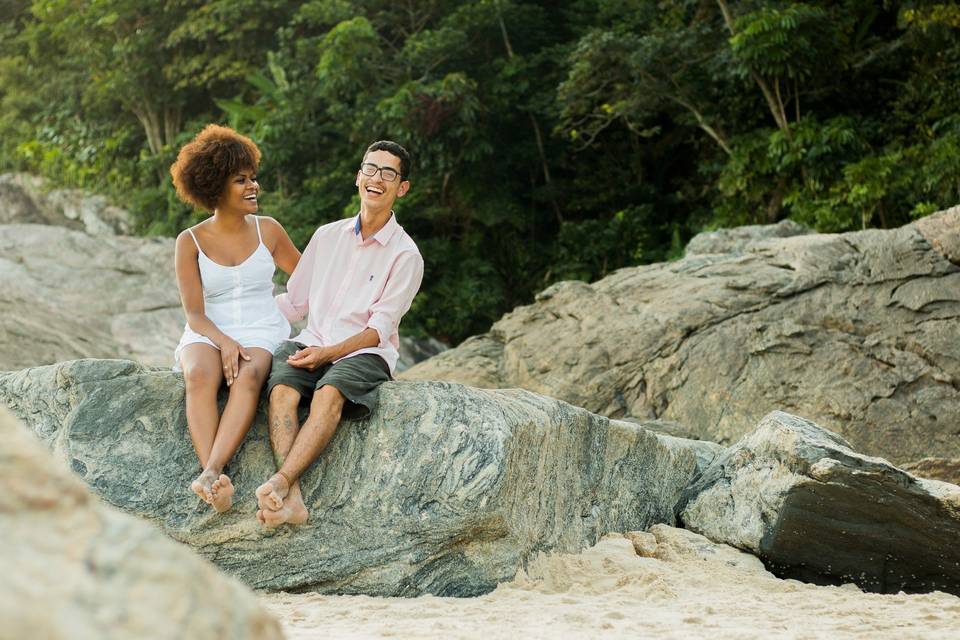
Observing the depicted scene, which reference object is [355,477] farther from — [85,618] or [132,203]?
[132,203]

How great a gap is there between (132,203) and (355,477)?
15415 millimetres

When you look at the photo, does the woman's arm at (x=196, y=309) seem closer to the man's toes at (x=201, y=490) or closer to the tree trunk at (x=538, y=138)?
the man's toes at (x=201, y=490)

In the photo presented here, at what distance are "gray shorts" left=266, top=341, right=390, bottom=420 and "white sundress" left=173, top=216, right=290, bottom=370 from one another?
0.17 meters

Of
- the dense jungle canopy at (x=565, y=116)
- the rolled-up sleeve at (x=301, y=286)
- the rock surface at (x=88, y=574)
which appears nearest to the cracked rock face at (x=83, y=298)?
the dense jungle canopy at (x=565, y=116)

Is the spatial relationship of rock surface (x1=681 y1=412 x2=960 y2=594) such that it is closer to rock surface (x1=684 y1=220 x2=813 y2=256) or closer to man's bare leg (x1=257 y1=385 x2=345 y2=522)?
man's bare leg (x1=257 y1=385 x2=345 y2=522)

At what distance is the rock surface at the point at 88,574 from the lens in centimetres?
133

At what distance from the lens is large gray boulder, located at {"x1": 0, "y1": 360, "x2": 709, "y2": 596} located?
3879 millimetres

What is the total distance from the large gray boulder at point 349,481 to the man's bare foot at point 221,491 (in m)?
0.18

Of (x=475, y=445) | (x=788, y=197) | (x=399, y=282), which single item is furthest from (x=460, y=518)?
(x=788, y=197)

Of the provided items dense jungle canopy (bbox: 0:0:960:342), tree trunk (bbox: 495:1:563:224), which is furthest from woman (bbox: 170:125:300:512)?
tree trunk (bbox: 495:1:563:224)

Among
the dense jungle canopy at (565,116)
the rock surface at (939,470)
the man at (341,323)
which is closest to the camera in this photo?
the man at (341,323)

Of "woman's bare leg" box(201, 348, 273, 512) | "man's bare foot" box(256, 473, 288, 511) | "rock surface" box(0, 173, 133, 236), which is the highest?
"rock surface" box(0, 173, 133, 236)

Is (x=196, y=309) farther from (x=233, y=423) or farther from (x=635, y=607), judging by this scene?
(x=635, y=607)

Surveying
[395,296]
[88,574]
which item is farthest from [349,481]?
[88,574]
